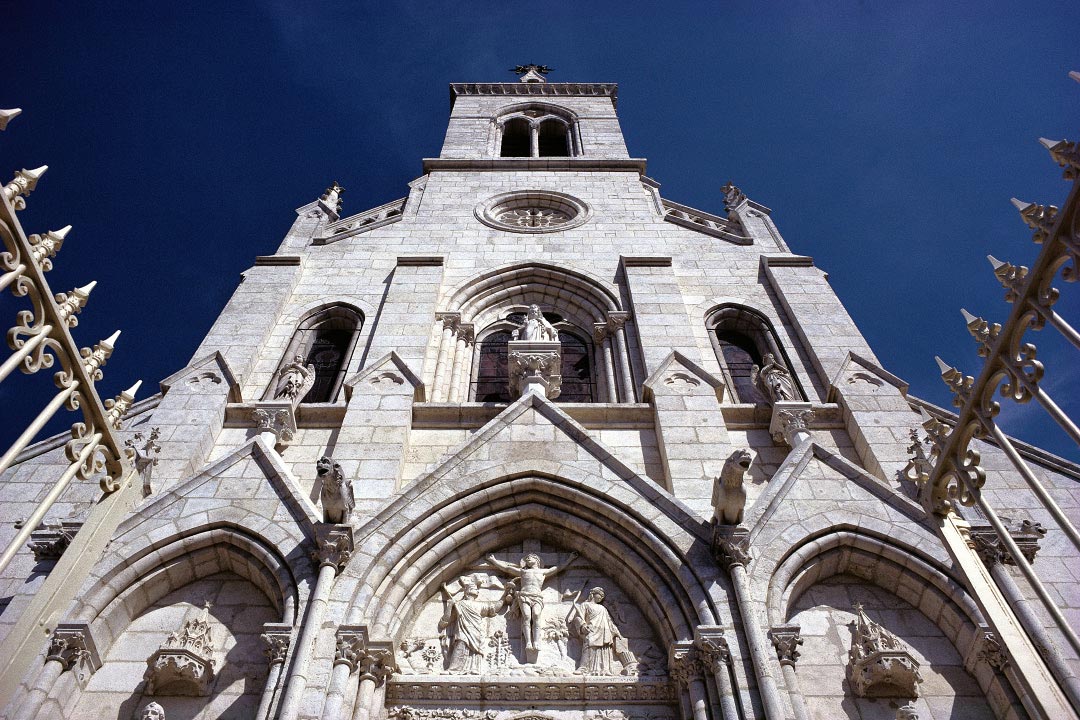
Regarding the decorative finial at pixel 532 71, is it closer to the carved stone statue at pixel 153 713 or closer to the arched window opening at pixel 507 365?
the arched window opening at pixel 507 365

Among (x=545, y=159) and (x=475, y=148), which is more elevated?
(x=475, y=148)

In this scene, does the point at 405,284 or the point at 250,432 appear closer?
the point at 250,432

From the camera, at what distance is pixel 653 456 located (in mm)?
11148

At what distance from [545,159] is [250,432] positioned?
39.5 feet

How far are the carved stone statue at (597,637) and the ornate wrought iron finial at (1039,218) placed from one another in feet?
17.5

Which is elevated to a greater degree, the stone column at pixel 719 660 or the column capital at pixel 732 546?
the column capital at pixel 732 546

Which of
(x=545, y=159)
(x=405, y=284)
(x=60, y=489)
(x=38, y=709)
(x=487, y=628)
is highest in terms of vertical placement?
(x=545, y=159)

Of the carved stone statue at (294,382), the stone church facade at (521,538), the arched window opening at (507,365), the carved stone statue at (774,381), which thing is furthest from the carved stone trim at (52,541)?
the carved stone statue at (774,381)

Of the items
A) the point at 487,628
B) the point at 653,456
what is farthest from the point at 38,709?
the point at 653,456

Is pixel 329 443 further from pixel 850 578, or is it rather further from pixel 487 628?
pixel 850 578

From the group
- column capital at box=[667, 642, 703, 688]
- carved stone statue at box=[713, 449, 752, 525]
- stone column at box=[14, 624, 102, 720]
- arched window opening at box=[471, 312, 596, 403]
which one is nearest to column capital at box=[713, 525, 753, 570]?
carved stone statue at box=[713, 449, 752, 525]

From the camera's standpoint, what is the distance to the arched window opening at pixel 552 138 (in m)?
25.8

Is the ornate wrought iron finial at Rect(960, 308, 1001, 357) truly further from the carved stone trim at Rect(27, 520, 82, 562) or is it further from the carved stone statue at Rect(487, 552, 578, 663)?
the carved stone trim at Rect(27, 520, 82, 562)

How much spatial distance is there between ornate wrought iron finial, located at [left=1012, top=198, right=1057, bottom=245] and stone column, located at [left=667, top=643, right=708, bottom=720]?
15.1 ft
